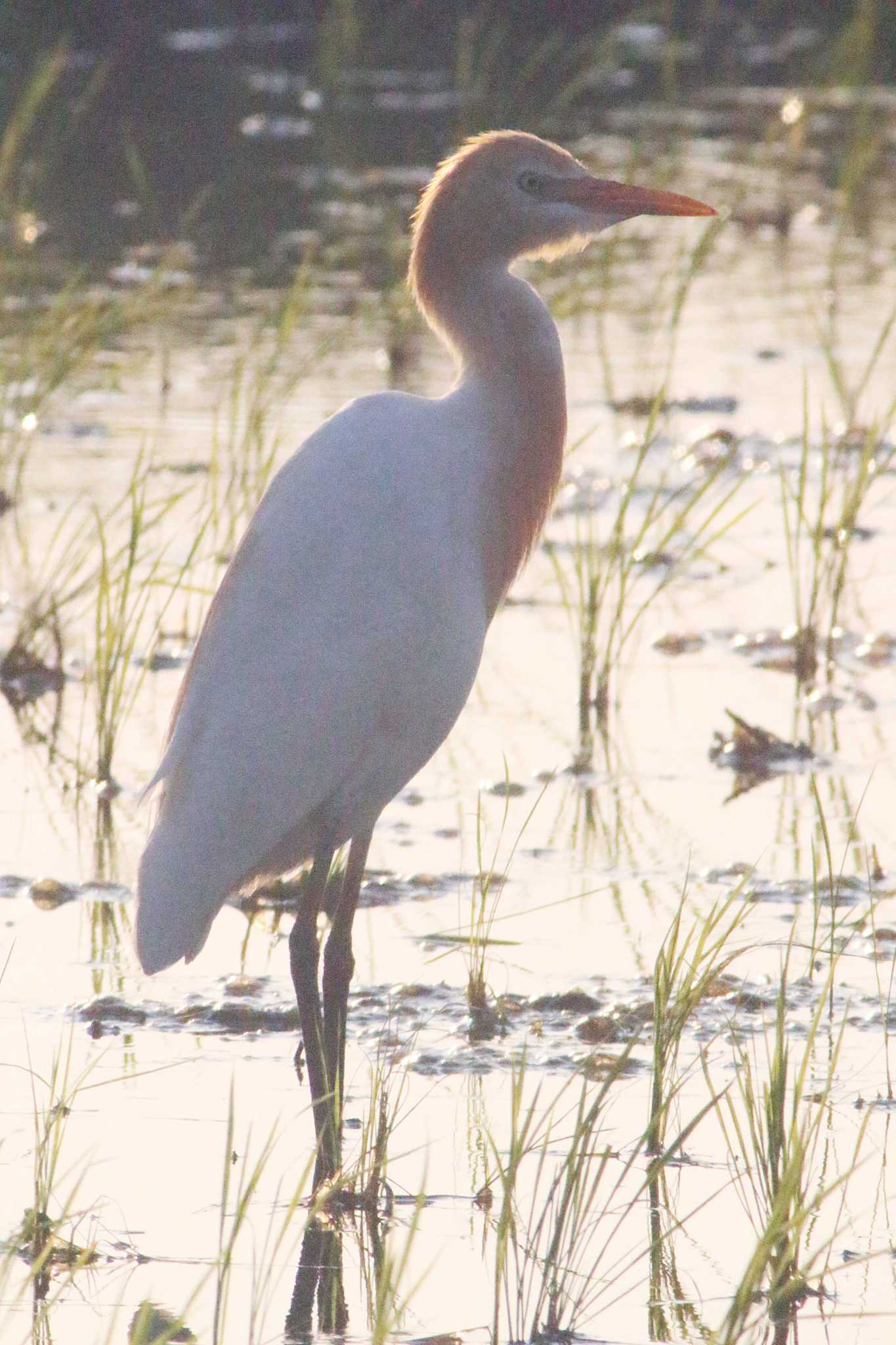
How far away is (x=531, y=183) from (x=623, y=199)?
0.20 meters

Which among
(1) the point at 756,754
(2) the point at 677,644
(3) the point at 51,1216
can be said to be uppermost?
(2) the point at 677,644

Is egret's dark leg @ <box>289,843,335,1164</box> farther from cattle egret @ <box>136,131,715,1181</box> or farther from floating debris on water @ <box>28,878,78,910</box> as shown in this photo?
floating debris on water @ <box>28,878,78,910</box>

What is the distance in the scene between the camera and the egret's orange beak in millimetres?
4641

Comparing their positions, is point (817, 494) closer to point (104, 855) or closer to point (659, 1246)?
point (104, 855)

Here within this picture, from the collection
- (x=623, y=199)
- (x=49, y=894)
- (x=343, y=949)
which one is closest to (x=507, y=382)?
(x=623, y=199)

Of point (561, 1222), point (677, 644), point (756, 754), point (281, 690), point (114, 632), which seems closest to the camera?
point (561, 1222)

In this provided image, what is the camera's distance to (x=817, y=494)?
843cm

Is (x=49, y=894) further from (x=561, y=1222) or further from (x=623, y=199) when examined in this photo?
(x=561, y=1222)

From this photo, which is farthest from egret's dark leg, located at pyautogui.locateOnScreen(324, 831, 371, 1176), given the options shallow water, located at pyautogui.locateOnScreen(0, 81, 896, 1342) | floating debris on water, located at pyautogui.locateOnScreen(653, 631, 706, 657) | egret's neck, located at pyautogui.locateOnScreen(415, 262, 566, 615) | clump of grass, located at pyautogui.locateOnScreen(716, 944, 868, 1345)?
floating debris on water, located at pyautogui.locateOnScreen(653, 631, 706, 657)

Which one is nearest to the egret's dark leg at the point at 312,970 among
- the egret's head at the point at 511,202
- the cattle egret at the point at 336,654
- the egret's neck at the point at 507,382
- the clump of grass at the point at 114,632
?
the cattle egret at the point at 336,654

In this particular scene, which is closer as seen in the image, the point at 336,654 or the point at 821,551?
the point at 336,654

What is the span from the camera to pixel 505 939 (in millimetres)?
4934

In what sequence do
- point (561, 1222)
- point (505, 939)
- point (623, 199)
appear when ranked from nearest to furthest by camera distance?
1. point (561, 1222)
2. point (623, 199)
3. point (505, 939)

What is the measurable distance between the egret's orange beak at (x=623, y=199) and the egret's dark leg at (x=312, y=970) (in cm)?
142
